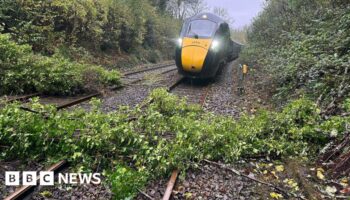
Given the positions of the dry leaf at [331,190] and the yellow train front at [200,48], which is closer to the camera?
the dry leaf at [331,190]

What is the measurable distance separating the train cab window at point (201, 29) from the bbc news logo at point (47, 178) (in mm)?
8599

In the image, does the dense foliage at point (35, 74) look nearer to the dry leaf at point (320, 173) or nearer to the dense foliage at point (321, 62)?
the dense foliage at point (321, 62)

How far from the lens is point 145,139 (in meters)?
5.17

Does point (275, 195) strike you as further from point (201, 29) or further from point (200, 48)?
point (201, 29)

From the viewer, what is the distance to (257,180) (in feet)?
14.3

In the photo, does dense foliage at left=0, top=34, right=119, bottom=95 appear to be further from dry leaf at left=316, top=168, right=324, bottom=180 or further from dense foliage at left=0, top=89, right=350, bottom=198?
dry leaf at left=316, top=168, right=324, bottom=180

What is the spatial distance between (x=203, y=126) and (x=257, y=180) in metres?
1.43

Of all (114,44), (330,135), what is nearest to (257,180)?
(330,135)

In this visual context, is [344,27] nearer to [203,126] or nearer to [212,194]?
[203,126]

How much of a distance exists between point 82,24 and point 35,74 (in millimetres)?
7824

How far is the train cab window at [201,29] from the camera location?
12.0 metres

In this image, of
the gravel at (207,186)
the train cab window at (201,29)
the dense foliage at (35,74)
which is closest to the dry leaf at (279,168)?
the gravel at (207,186)

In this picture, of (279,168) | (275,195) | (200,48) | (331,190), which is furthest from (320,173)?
(200,48)

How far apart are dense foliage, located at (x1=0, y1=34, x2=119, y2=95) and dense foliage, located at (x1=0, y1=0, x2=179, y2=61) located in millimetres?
1610
